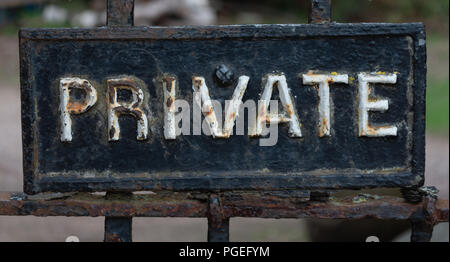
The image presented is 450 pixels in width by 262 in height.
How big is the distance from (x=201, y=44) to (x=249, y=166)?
0.29 metres

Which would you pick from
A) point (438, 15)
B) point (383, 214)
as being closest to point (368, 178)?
point (383, 214)

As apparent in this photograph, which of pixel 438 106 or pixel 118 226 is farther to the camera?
pixel 438 106

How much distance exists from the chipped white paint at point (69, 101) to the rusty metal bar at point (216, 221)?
1.12ft

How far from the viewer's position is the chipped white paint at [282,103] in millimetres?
1339

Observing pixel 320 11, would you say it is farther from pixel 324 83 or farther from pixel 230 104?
pixel 230 104

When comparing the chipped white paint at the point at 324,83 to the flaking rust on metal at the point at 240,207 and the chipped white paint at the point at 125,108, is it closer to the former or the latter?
the flaking rust on metal at the point at 240,207

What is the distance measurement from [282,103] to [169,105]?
9.6 inches

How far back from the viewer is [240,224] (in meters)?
3.29

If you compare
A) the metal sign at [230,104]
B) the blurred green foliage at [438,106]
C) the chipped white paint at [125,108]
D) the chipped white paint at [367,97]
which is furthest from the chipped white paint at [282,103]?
the blurred green foliage at [438,106]

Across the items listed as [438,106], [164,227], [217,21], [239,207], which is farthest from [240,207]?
[217,21]

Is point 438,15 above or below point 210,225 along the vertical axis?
above

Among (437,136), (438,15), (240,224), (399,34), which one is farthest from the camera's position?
(438,15)

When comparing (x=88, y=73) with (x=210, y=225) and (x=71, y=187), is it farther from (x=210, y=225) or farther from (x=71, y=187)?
(x=210, y=225)

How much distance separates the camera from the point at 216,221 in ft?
4.55
